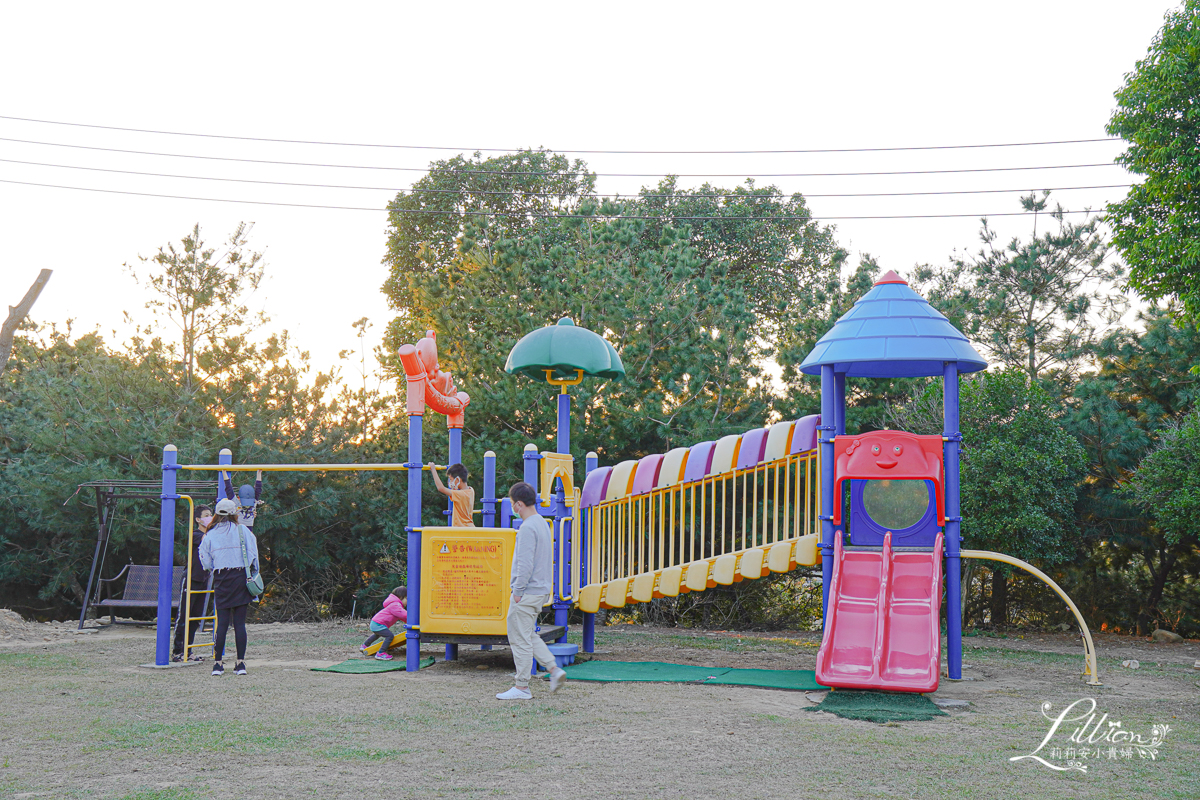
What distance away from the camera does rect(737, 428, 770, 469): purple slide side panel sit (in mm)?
9656

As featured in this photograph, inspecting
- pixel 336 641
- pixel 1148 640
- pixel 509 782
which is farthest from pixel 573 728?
pixel 1148 640

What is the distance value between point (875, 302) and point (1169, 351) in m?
7.28

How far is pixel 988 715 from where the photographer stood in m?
6.70

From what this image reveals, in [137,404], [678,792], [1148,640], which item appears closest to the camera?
[678,792]

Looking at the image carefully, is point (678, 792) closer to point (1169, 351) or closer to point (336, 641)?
point (336, 641)

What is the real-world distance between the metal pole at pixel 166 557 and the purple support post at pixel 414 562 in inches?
88.4

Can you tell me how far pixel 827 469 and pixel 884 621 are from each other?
5.16 feet

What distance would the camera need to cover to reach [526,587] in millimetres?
7195

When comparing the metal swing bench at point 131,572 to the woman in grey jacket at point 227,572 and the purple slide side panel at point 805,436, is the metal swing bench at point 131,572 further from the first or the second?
the purple slide side panel at point 805,436

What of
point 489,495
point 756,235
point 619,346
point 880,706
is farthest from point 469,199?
point 880,706

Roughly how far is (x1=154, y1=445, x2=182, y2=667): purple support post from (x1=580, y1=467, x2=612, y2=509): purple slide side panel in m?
4.07

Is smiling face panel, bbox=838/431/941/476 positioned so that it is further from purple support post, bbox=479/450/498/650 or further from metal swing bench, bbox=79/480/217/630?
metal swing bench, bbox=79/480/217/630

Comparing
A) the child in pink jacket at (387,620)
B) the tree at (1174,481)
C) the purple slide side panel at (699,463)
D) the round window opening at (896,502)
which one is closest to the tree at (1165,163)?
the tree at (1174,481)

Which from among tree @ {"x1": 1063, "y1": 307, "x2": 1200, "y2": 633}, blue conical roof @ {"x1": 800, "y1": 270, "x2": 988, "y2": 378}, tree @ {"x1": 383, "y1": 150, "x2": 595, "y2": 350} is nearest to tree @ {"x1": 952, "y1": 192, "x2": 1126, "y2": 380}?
tree @ {"x1": 1063, "y1": 307, "x2": 1200, "y2": 633}
